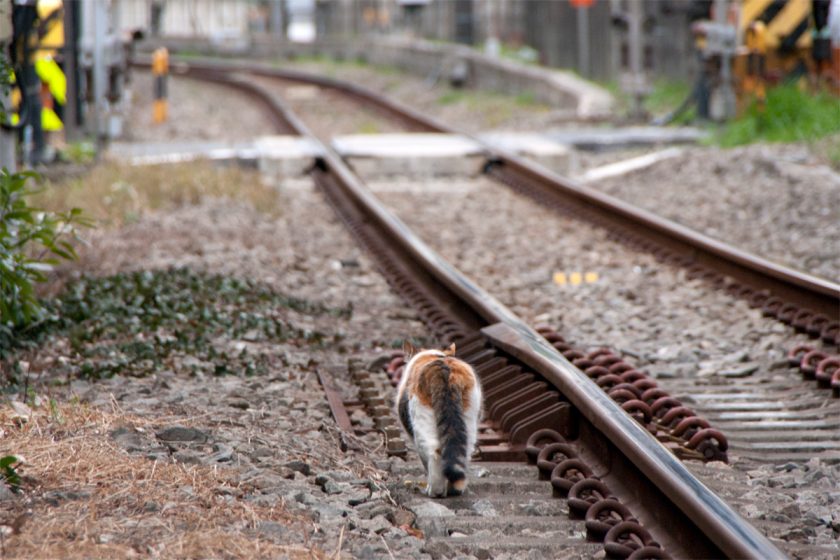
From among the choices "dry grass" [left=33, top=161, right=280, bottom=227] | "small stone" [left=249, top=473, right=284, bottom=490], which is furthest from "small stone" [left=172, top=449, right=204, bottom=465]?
"dry grass" [left=33, top=161, right=280, bottom=227]

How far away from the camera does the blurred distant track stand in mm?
7012

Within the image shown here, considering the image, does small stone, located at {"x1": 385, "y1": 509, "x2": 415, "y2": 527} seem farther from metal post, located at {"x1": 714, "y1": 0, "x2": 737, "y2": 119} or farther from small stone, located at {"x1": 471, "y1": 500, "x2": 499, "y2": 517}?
metal post, located at {"x1": 714, "y1": 0, "x2": 737, "y2": 119}

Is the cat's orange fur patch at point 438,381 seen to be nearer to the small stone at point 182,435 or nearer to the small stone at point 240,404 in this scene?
the small stone at point 182,435

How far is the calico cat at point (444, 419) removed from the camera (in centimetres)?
418

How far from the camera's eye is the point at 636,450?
4.28 metres

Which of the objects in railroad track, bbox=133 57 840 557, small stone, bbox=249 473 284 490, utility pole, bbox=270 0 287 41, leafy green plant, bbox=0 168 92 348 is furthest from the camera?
utility pole, bbox=270 0 287 41

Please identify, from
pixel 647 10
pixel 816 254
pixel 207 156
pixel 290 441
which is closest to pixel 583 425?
pixel 290 441

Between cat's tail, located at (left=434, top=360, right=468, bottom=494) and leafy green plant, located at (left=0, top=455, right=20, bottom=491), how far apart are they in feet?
4.15

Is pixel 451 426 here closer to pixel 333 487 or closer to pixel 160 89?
pixel 333 487

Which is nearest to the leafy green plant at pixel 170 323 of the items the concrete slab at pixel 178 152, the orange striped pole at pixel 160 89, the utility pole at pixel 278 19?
the concrete slab at pixel 178 152

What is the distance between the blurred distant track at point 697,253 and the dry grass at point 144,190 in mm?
2526

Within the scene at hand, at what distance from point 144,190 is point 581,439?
22.6 ft

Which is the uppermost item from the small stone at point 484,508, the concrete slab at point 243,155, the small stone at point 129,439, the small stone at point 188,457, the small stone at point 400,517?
the concrete slab at point 243,155

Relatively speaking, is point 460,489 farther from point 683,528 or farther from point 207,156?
point 207,156
